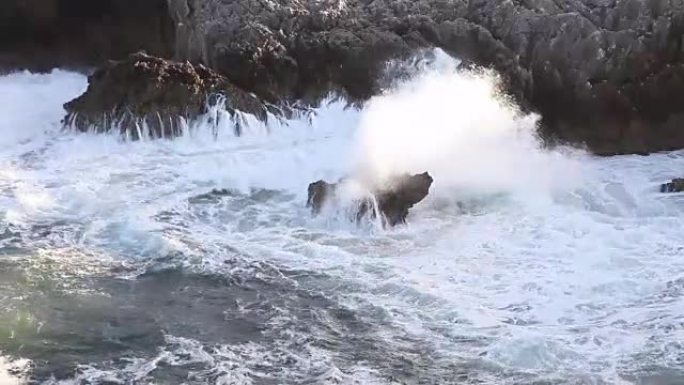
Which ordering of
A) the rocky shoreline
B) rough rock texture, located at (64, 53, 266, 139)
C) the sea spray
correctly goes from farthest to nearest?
the rocky shoreline < rough rock texture, located at (64, 53, 266, 139) < the sea spray

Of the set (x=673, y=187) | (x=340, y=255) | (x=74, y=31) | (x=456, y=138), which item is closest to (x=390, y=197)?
(x=340, y=255)

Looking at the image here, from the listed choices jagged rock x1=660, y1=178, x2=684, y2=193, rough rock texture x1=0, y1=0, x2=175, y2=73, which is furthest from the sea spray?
rough rock texture x1=0, y1=0, x2=175, y2=73

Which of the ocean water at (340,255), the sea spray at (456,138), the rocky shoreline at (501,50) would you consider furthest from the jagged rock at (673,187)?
the rocky shoreline at (501,50)

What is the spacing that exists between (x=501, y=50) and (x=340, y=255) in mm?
6022

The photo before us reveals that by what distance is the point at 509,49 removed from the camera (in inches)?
625

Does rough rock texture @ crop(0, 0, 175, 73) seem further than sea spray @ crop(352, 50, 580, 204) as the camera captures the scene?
Yes

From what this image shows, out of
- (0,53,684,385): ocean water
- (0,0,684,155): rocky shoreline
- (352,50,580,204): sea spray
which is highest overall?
(0,0,684,155): rocky shoreline

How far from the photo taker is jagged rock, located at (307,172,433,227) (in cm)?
1212

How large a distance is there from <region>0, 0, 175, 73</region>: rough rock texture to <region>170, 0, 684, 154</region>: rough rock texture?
4.99ft

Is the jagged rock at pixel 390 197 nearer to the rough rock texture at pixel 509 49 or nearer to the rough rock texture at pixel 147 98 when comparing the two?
the rough rock texture at pixel 147 98

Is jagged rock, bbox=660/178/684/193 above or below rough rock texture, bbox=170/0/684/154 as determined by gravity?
below

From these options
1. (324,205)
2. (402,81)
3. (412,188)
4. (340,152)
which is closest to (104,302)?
(324,205)

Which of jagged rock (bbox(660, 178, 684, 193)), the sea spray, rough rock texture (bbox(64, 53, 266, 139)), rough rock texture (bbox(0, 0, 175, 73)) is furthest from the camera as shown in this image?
rough rock texture (bbox(0, 0, 175, 73))

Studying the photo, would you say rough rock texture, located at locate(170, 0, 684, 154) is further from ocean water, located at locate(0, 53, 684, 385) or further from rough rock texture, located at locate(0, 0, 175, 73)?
rough rock texture, located at locate(0, 0, 175, 73)
